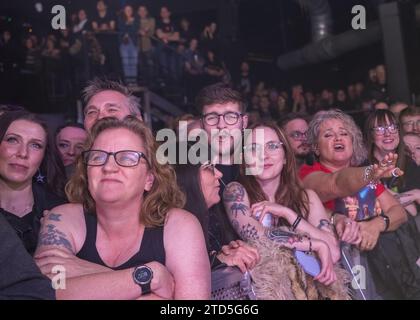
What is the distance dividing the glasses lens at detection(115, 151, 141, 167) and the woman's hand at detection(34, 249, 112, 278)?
0.36 metres

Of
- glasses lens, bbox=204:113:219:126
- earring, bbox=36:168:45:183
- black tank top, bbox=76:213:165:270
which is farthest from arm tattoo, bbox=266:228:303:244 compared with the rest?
earring, bbox=36:168:45:183

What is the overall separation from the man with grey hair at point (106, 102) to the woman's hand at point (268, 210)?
646 mm

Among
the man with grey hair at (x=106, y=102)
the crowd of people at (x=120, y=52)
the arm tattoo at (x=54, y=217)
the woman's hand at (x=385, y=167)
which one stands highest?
the crowd of people at (x=120, y=52)

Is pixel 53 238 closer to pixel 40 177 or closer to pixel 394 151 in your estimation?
pixel 40 177

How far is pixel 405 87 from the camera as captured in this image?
3.23 m

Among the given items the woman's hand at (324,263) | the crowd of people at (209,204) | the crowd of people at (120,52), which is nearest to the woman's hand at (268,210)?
the crowd of people at (209,204)

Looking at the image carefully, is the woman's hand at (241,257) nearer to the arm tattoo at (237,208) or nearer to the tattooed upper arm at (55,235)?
the arm tattoo at (237,208)

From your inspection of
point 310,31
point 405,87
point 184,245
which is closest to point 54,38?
point 310,31

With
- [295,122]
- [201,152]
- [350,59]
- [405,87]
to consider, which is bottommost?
[201,152]

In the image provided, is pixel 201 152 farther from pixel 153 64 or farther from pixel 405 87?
pixel 153 64

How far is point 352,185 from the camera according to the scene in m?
2.14

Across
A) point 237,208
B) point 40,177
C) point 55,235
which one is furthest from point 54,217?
point 237,208

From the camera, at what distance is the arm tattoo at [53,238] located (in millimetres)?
1609

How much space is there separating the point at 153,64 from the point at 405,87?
7.20 feet
